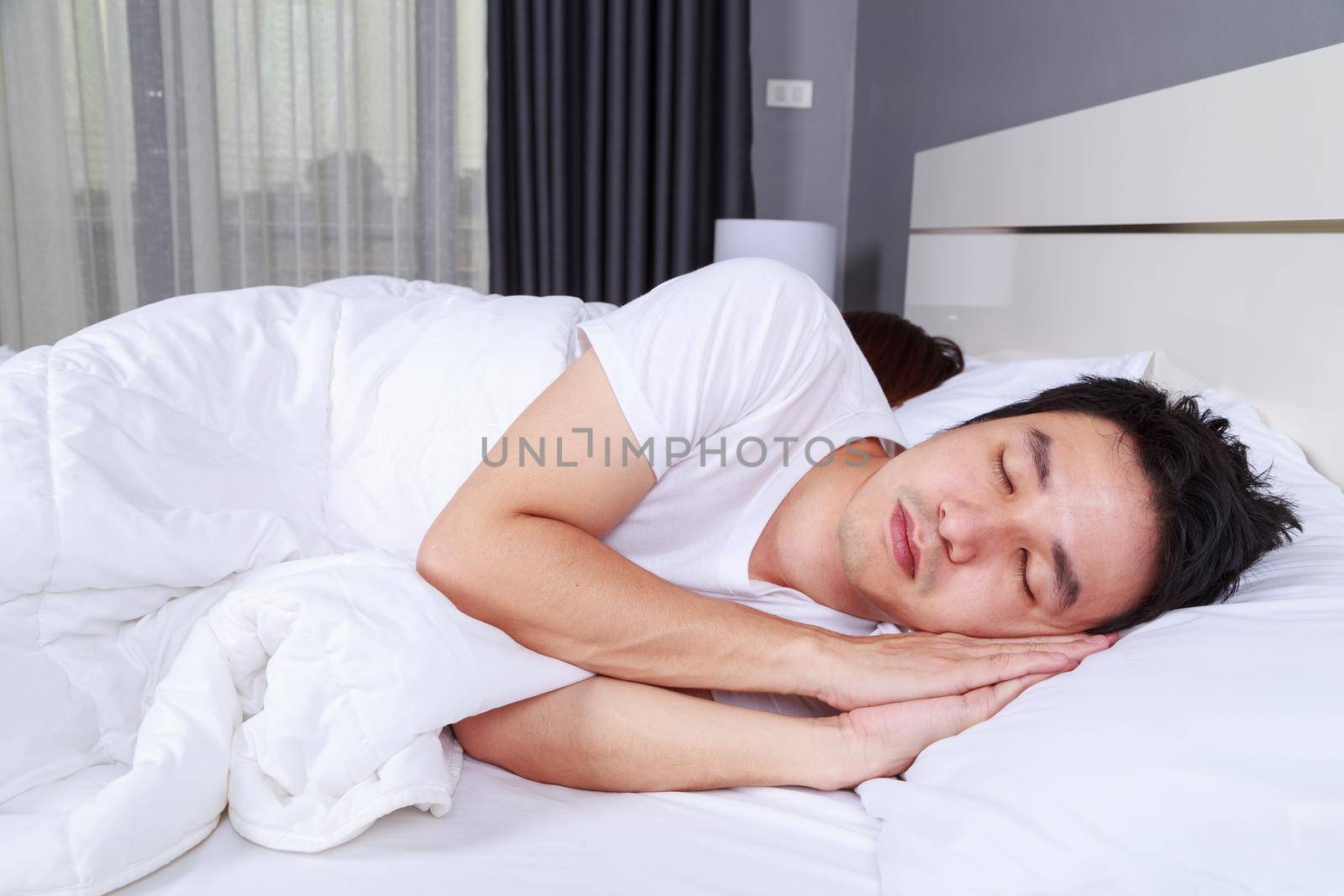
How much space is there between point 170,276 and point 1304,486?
3.12 metres

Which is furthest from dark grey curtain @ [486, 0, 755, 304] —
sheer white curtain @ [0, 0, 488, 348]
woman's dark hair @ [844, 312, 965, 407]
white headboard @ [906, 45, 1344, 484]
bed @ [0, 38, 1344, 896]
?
bed @ [0, 38, 1344, 896]

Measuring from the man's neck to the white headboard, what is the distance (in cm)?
58

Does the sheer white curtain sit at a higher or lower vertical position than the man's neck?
higher

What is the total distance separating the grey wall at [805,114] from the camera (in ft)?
11.2

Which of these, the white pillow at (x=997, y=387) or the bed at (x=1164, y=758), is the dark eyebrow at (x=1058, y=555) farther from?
the white pillow at (x=997, y=387)

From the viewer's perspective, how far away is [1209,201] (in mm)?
1378

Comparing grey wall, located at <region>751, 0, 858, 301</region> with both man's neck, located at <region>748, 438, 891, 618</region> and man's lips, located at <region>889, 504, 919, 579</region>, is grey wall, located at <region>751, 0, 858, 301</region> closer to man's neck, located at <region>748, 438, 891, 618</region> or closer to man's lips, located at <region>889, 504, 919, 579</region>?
man's neck, located at <region>748, 438, 891, 618</region>

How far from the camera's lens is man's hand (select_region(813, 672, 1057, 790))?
923 mm

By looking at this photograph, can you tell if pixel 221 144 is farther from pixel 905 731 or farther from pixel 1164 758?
pixel 1164 758

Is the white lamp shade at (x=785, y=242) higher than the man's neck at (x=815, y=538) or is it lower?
higher

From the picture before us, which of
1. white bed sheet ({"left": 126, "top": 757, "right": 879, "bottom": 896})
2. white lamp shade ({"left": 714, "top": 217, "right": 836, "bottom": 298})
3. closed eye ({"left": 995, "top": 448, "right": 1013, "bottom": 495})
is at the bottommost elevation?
white bed sheet ({"left": 126, "top": 757, "right": 879, "bottom": 896})

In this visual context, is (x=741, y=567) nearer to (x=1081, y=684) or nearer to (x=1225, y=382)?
(x=1081, y=684)

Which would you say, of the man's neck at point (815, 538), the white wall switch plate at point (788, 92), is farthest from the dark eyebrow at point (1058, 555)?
the white wall switch plate at point (788, 92)

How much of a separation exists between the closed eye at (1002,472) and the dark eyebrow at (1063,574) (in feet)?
0.26
